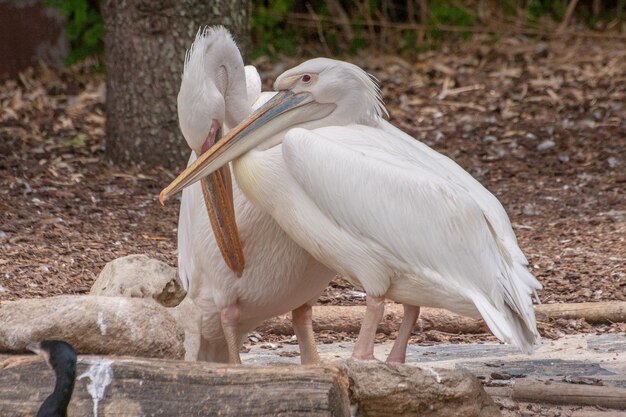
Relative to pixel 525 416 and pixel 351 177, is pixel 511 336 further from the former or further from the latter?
pixel 351 177

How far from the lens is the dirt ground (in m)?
5.73

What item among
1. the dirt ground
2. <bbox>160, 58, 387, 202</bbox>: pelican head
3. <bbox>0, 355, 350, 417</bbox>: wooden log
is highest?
<bbox>160, 58, 387, 202</bbox>: pelican head

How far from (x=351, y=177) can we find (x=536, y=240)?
270 centimetres

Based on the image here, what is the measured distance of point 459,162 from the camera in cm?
779

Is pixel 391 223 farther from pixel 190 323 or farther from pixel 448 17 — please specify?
pixel 448 17

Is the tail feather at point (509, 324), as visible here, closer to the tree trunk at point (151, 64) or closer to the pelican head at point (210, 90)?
the pelican head at point (210, 90)

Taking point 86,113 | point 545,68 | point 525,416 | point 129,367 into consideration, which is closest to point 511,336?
point 525,416

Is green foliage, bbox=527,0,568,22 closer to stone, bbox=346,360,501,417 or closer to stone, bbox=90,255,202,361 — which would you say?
stone, bbox=90,255,202,361

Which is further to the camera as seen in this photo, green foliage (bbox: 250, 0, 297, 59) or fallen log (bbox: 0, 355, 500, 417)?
green foliage (bbox: 250, 0, 297, 59)

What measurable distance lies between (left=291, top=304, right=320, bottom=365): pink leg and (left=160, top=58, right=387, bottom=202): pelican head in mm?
823

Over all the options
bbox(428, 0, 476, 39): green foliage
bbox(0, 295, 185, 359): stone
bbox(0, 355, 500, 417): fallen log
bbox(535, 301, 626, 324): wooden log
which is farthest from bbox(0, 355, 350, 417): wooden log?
bbox(428, 0, 476, 39): green foliage

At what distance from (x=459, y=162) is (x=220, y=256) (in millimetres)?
3704

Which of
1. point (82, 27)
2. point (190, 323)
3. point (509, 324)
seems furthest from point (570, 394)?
point (82, 27)

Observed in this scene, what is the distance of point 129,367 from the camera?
3254mm
